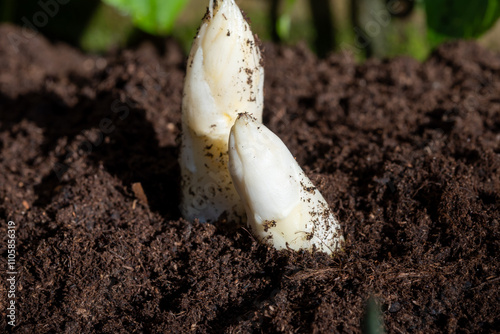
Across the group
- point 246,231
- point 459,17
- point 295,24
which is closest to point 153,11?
point 295,24

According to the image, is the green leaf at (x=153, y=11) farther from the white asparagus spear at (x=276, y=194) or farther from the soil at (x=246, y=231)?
the white asparagus spear at (x=276, y=194)

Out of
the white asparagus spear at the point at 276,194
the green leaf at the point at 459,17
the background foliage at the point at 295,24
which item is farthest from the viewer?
the background foliage at the point at 295,24

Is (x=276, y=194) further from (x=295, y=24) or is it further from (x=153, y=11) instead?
(x=295, y=24)

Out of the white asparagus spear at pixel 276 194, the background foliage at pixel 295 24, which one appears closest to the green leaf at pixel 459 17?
the background foliage at pixel 295 24

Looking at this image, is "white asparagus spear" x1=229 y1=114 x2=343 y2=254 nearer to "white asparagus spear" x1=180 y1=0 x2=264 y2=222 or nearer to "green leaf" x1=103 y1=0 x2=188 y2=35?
"white asparagus spear" x1=180 y1=0 x2=264 y2=222

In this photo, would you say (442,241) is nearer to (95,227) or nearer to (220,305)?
(220,305)

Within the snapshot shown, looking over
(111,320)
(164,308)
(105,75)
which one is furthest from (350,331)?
(105,75)
